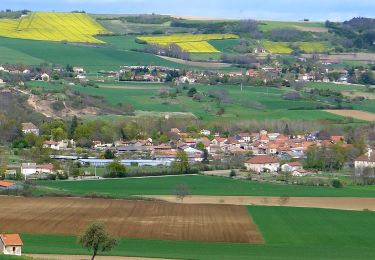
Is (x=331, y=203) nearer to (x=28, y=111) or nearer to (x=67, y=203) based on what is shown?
(x=67, y=203)

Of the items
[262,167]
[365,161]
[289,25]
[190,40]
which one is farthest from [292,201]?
[289,25]

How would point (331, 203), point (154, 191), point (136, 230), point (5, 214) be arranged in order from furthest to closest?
point (154, 191) < point (331, 203) < point (5, 214) < point (136, 230)

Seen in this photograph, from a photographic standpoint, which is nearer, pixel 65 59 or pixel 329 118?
pixel 329 118

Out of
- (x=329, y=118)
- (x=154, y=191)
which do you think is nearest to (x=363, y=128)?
(x=329, y=118)

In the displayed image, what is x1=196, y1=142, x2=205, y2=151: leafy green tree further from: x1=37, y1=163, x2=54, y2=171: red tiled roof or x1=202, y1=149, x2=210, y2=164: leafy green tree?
x1=37, y1=163, x2=54, y2=171: red tiled roof

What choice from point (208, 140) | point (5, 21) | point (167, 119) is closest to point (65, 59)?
point (5, 21)

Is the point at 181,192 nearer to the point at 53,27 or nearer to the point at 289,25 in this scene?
the point at 53,27

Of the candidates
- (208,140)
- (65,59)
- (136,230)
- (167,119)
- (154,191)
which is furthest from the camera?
(65,59)

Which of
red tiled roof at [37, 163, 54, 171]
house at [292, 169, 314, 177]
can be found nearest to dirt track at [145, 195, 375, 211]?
house at [292, 169, 314, 177]
